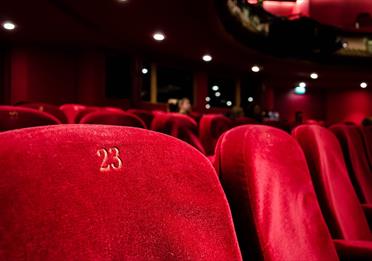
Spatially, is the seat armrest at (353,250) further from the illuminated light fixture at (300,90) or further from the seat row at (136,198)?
the illuminated light fixture at (300,90)

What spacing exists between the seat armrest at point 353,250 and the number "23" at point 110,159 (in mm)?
827

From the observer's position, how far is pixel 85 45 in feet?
28.8

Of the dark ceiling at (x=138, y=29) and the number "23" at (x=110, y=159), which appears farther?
the dark ceiling at (x=138, y=29)

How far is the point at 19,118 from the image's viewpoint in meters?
1.25

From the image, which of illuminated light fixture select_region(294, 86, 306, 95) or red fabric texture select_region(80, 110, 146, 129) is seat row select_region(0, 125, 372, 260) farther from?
illuminated light fixture select_region(294, 86, 306, 95)

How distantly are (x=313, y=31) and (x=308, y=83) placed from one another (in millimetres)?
4434

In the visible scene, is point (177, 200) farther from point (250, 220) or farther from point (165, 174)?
point (250, 220)

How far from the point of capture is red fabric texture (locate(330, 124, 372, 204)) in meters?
2.03

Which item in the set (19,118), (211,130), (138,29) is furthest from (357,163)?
(138,29)

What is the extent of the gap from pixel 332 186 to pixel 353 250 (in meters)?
0.31

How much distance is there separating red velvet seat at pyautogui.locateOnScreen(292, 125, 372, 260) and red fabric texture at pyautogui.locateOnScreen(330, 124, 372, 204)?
0.56 metres

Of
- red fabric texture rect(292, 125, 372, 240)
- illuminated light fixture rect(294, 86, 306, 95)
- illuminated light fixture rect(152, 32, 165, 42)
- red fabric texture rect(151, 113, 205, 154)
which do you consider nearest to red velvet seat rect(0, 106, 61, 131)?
red fabric texture rect(292, 125, 372, 240)

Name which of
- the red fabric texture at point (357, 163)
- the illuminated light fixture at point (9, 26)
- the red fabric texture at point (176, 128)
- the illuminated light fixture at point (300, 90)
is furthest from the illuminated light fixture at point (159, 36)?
the illuminated light fixture at point (300, 90)

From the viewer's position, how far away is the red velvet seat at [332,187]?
1290 millimetres
